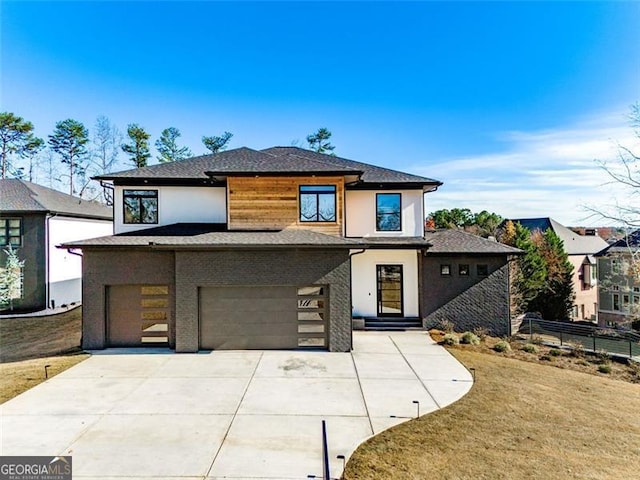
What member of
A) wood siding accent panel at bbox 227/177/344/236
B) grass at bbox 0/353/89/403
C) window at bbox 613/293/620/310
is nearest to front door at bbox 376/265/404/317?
wood siding accent panel at bbox 227/177/344/236

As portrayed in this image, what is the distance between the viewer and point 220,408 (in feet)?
24.4

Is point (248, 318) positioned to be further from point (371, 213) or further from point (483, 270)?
point (483, 270)

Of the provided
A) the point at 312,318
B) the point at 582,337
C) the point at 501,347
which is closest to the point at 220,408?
the point at 312,318

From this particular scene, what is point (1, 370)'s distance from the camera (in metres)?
9.77

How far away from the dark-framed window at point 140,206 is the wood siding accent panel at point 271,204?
364 centimetres

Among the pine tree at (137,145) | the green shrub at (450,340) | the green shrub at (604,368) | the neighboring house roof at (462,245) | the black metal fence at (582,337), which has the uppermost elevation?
the pine tree at (137,145)

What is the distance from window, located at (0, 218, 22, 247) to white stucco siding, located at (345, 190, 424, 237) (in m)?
17.7

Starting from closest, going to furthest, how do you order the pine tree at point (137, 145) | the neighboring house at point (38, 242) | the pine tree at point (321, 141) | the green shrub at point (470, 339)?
1. the green shrub at point (470, 339)
2. the neighboring house at point (38, 242)
3. the pine tree at point (137, 145)
4. the pine tree at point (321, 141)

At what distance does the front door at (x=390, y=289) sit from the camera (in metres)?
15.5

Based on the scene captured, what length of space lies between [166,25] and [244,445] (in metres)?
16.2

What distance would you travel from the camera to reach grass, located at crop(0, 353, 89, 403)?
837 centimetres

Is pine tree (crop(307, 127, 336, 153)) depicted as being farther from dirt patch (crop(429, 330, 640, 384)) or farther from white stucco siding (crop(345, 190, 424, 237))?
dirt patch (crop(429, 330, 640, 384))

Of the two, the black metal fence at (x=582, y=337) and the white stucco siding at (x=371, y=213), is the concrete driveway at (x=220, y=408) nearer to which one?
the white stucco siding at (x=371, y=213)

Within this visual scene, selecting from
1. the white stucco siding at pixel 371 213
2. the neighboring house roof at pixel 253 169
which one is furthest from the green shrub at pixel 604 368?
the neighboring house roof at pixel 253 169
